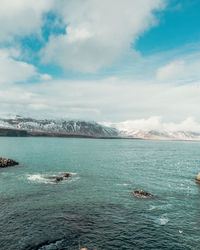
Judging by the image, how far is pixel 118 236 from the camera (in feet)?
90.9

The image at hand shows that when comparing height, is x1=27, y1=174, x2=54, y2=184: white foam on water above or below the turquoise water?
above

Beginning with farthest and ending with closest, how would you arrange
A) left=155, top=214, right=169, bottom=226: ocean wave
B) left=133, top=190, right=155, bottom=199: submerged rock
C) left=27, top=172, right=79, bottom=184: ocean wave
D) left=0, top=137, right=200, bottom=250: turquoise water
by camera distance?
left=27, top=172, right=79, bottom=184: ocean wave
left=133, top=190, right=155, bottom=199: submerged rock
left=155, top=214, right=169, bottom=226: ocean wave
left=0, top=137, right=200, bottom=250: turquoise water

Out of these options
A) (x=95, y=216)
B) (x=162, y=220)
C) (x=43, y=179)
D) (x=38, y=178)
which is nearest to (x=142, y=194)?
(x=162, y=220)

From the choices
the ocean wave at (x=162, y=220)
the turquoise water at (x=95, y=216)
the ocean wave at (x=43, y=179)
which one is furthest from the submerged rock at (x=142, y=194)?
the ocean wave at (x=43, y=179)

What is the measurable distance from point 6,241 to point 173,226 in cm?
2599

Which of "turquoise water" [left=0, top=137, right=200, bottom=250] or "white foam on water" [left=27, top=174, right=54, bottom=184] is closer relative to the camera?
"turquoise water" [left=0, top=137, right=200, bottom=250]

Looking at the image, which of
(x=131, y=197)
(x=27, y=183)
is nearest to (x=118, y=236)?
(x=131, y=197)

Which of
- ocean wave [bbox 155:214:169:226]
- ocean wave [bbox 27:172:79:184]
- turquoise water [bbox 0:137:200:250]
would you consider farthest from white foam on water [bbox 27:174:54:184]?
ocean wave [bbox 155:214:169:226]

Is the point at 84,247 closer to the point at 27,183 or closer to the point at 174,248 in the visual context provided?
the point at 174,248

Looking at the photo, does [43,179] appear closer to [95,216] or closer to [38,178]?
[38,178]

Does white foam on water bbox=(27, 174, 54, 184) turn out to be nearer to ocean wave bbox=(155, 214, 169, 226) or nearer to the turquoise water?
the turquoise water

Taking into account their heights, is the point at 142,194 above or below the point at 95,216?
above

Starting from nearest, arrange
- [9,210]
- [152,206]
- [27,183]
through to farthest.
Answer: 1. [9,210]
2. [152,206]
3. [27,183]

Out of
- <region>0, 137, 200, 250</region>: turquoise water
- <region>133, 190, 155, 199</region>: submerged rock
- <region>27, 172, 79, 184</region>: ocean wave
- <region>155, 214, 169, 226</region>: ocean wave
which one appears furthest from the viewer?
<region>27, 172, 79, 184</region>: ocean wave
